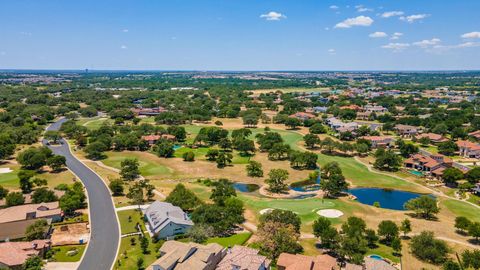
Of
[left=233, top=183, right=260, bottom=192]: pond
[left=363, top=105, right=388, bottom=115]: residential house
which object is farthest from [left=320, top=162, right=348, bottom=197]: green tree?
[left=363, top=105, right=388, bottom=115]: residential house

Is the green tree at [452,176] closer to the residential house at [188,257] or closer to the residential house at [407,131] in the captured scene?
the residential house at [407,131]

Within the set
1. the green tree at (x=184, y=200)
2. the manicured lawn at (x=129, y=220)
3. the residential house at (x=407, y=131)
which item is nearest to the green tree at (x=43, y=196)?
the manicured lawn at (x=129, y=220)

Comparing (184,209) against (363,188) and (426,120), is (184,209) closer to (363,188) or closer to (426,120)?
(363,188)

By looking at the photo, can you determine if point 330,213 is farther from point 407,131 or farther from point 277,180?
point 407,131

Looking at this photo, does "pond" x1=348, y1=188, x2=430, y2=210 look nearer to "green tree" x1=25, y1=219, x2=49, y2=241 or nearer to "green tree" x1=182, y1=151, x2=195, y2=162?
"green tree" x1=182, y1=151, x2=195, y2=162

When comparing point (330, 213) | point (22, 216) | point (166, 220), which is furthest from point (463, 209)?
→ point (22, 216)
